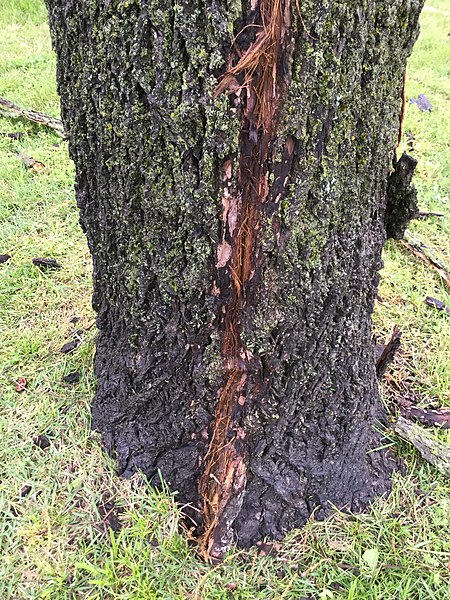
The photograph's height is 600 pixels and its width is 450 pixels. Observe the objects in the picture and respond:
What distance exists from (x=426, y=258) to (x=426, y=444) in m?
1.39

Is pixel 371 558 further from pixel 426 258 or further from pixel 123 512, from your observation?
pixel 426 258

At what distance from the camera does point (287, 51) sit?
1123 mm

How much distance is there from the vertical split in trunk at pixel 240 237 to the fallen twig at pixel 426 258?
1805mm

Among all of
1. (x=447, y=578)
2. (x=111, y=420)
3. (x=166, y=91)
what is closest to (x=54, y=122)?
(x=111, y=420)

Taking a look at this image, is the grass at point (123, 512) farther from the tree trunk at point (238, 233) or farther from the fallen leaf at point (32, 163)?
the fallen leaf at point (32, 163)

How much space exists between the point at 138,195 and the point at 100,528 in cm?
110

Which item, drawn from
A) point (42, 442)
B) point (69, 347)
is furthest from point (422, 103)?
point (42, 442)

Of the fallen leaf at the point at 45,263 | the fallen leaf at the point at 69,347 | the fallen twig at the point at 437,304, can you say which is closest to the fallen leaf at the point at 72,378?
the fallen leaf at the point at 69,347

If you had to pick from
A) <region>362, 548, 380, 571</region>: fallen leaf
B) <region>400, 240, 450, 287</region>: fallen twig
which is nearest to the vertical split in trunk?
<region>362, 548, 380, 571</region>: fallen leaf

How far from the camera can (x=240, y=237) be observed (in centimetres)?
136

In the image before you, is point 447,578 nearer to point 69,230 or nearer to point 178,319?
point 178,319

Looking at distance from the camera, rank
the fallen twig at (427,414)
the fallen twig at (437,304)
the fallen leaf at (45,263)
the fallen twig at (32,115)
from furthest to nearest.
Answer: the fallen twig at (32,115) → the fallen leaf at (45,263) → the fallen twig at (437,304) → the fallen twig at (427,414)

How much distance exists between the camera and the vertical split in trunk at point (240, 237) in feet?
3.64

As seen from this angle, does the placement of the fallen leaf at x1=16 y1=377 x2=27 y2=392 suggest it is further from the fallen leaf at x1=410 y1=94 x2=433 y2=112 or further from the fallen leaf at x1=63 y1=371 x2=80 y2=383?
the fallen leaf at x1=410 y1=94 x2=433 y2=112
